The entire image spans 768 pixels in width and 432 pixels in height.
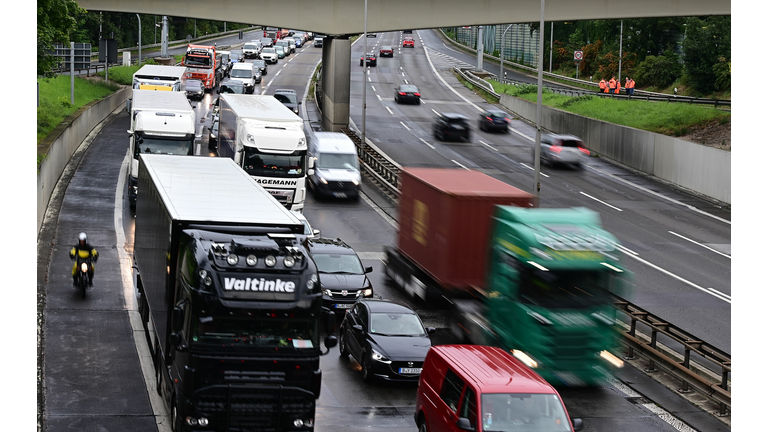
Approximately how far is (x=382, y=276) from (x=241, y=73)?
4821 cm

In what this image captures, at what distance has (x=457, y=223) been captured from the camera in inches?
810

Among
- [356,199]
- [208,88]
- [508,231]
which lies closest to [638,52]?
[208,88]

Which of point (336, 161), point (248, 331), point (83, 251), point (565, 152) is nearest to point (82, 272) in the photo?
point (83, 251)

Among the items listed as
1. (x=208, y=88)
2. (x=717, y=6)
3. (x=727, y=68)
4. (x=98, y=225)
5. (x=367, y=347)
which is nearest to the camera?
(x=367, y=347)

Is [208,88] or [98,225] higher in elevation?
[208,88]

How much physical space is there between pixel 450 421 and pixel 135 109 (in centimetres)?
2451

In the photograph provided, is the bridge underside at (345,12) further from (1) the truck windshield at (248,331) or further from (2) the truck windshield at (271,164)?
(1) the truck windshield at (248,331)

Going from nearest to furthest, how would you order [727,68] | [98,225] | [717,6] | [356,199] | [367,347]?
[367,347]
[98,225]
[356,199]
[717,6]
[727,68]

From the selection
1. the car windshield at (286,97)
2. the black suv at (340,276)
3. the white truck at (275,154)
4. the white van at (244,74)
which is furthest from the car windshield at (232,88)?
the black suv at (340,276)

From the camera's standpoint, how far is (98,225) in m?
30.6

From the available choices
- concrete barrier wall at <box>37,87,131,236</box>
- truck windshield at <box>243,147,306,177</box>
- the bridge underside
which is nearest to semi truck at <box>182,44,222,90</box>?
concrete barrier wall at <box>37,87,131,236</box>

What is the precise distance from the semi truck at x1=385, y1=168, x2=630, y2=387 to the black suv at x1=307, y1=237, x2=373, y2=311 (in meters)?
2.47

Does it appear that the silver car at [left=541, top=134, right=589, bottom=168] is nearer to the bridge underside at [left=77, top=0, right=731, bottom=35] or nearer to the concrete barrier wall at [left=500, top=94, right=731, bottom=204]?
the concrete barrier wall at [left=500, top=94, right=731, bottom=204]

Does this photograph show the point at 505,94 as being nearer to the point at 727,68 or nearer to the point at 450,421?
the point at 727,68
